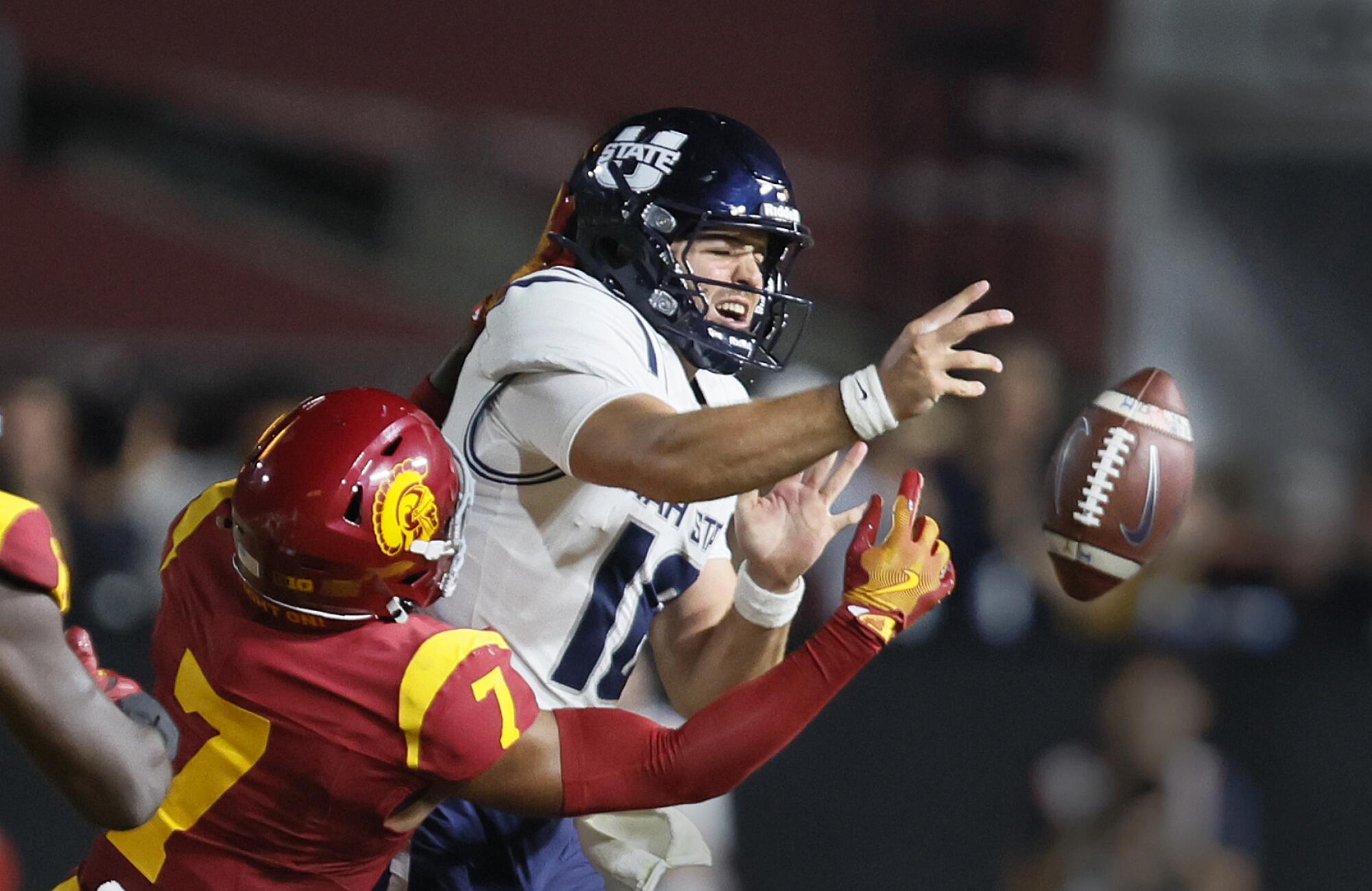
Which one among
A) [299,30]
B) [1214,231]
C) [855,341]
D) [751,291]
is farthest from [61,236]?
[751,291]

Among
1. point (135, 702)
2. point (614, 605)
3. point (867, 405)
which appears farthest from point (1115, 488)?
point (135, 702)

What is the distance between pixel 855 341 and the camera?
1099 cm

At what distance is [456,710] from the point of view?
2.56 m

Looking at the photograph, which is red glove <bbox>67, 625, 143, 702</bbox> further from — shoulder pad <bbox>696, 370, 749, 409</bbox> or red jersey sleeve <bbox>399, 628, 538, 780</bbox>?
shoulder pad <bbox>696, 370, 749, 409</bbox>

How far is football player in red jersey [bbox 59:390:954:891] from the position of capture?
2.60m

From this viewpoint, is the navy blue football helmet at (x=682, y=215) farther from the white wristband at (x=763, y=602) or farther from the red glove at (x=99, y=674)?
the red glove at (x=99, y=674)

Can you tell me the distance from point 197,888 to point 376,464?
690mm

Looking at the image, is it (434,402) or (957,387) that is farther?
(434,402)

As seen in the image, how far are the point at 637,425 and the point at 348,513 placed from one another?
44 centimetres

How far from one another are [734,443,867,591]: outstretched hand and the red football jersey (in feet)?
2.18

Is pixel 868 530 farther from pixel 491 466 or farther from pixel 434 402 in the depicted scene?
pixel 434 402

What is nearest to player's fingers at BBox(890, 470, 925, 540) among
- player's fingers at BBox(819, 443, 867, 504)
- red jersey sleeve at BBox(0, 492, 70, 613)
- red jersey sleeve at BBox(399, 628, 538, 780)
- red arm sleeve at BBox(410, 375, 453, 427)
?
player's fingers at BBox(819, 443, 867, 504)

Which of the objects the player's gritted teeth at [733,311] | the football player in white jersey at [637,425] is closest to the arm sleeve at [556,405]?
the football player in white jersey at [637,425]

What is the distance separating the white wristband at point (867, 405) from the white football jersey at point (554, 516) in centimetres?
38
